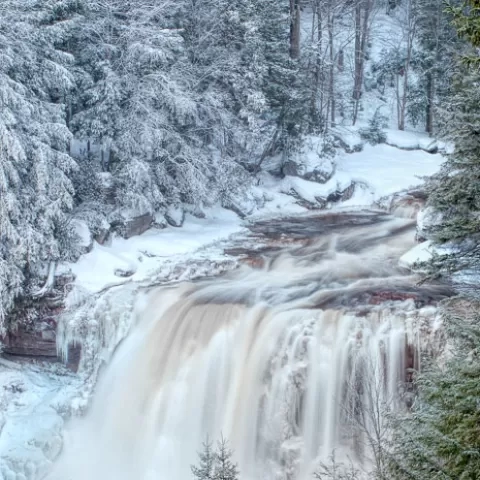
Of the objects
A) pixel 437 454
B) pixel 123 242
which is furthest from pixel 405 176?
pixel 437 454

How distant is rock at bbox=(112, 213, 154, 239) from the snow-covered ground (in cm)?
21

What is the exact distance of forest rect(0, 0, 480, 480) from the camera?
8.67m

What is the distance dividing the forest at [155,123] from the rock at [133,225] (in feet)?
0.38

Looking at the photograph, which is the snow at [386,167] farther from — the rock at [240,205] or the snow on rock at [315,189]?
the rock at [240,205]

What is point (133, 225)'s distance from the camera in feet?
54.5

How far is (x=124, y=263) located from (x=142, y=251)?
1049mm

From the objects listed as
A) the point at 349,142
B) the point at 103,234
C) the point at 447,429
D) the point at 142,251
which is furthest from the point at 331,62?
the point at 447,429

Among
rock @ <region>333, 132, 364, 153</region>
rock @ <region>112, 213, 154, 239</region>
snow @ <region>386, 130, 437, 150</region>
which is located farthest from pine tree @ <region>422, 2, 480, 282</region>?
snow @ <region>386, 130, 437, 150</region>

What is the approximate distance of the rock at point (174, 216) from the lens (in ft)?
59.4

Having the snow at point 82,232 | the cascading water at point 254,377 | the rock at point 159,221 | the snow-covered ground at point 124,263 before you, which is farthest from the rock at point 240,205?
the cascading water at point 254,377

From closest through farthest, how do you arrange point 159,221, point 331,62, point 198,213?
1. point 159,221
2. point 198,213
3. point 331,62

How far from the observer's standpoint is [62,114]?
1471cm

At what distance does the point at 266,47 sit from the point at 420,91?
40.7ft

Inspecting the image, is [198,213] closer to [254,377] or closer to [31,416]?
[254,377]
